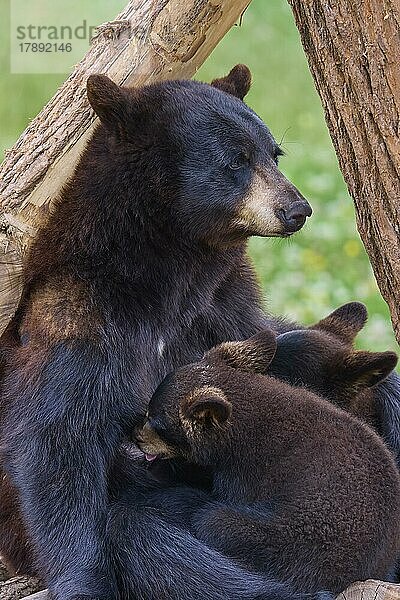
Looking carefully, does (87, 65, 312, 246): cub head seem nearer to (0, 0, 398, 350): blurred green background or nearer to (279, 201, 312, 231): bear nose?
(279, 201, 312, 231): bear nose

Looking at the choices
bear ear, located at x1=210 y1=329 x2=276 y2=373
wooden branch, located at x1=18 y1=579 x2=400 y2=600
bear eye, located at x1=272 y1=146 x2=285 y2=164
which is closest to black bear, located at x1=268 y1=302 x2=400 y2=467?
bear ear, located at x1=210 y1=329 x2=276 y2=373

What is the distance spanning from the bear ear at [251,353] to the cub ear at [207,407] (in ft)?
0.80

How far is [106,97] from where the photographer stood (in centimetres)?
510

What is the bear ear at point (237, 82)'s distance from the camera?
19.0 feet

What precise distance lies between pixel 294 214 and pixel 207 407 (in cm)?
96

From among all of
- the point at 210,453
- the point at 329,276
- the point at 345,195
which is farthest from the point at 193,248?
the point at 345,195

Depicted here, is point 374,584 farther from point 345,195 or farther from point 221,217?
point 345,195

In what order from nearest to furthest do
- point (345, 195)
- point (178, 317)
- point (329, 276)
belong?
point (178, 317) < point (329, 276) < point (345, 195)

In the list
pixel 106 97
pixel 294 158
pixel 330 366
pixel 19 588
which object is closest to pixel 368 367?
pixel 330 366

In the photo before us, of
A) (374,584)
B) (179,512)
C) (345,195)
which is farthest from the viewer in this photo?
(345,195)

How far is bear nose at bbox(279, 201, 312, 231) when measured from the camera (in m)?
5.09

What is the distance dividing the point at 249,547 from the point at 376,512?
555mm

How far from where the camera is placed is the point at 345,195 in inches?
510

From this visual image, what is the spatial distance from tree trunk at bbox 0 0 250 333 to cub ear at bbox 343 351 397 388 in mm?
1751
